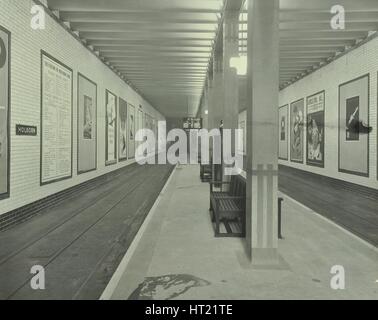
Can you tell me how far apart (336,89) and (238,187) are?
781 centimetres

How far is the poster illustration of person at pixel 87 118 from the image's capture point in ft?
38.1

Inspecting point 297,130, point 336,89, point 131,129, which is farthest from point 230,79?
point 131,129

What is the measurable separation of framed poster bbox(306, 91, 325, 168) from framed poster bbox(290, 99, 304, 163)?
0.81 meters

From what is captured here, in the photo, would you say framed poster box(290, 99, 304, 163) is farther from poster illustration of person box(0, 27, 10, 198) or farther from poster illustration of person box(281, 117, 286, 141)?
poster illustration of person box(0, 27, 10, 198)

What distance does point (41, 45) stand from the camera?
8.09 meters

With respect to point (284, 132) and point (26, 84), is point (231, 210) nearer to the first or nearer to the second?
point (26, 84)

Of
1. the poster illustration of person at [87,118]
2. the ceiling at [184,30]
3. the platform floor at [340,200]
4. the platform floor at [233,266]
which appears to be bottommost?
the platform floor at [233,266]

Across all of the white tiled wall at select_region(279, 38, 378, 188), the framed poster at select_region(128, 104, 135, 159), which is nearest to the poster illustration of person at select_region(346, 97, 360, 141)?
the white tiled wall at select_region(279, 38, 378, 188)

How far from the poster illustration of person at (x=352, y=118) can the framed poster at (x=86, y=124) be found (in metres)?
8.60

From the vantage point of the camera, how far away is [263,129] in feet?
16.3

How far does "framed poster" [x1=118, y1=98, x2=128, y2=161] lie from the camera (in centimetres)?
1742

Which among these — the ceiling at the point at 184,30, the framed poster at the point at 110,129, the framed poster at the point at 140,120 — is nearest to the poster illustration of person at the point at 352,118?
the ceiling at the point at 184,30

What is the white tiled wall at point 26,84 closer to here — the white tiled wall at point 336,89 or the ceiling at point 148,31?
the ceiling at point 148,31

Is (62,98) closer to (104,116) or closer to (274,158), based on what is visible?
(104,116)
